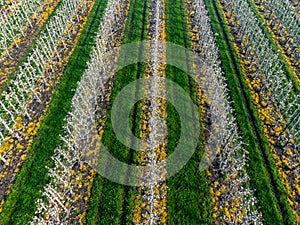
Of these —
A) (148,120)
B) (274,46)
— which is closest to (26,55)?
(148,120)

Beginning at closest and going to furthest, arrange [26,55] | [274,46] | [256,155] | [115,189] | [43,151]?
[115,189]
[43,151]
[256,155]
[26,55]
[274,46]

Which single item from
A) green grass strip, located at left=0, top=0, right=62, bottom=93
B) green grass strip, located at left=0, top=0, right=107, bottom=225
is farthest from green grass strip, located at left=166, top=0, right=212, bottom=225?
green grass strip, located at left=0, top=0, right=62, bottom=93

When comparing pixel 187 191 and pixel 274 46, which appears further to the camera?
pixel 274 46

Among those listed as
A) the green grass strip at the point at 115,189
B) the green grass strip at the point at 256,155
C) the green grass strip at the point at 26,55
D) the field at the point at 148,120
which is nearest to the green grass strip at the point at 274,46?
the field at the point at 148,120

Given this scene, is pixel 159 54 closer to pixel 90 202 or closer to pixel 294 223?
pixel 90 202

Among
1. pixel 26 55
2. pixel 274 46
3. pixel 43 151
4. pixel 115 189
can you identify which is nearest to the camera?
pixel 115 189

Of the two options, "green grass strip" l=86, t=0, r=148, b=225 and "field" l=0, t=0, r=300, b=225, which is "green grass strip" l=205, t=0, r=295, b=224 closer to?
"field" l=0, t=0, r=300, b=225

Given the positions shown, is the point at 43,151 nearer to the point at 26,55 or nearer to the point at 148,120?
the point at 148,120
